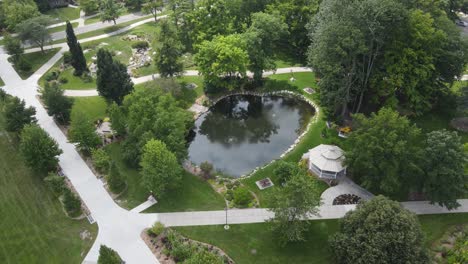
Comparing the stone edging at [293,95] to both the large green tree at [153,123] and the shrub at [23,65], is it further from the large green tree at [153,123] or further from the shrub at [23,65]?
the shrub at [23,65]

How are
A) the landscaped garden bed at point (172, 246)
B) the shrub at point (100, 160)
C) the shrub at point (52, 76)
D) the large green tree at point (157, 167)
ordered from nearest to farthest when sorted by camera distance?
the landscaped garden bed at point (172, 246)
the large green tree at point (157, 167)
the shrub at point (100, 160)
the shrub at point (52, 76)

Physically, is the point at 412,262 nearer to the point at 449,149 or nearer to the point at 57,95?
the point at 449,149

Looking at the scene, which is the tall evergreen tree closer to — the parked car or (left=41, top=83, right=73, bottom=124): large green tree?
(left=41, top=83, right=73, bottom=124): large green tree

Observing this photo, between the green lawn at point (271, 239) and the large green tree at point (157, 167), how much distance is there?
5.29m

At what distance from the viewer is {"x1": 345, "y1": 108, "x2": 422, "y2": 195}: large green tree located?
4000 cm

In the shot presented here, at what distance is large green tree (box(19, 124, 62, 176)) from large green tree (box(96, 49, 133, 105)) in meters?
13.0

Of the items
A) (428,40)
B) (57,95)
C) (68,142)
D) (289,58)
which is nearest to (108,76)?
(57,95)

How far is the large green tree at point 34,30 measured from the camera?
225ft

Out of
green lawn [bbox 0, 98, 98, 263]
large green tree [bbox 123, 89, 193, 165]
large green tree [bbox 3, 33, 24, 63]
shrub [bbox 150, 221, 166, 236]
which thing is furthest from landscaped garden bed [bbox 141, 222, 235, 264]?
large green tree [bbox 3, 33, 24, 63]

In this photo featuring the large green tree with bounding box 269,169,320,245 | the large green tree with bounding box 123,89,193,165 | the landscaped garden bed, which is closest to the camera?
the large green tree with bounding box 269,169,320,245

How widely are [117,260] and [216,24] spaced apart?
46.8 metres

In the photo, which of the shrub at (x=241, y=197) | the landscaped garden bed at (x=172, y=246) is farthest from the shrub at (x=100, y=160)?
the shrub at (x=241, y=197)

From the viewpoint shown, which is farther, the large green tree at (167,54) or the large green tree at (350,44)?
the large green tree at (167,54)

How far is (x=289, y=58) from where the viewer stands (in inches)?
2862
